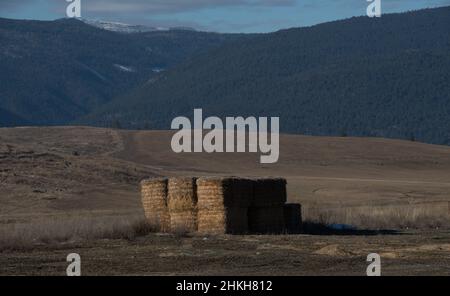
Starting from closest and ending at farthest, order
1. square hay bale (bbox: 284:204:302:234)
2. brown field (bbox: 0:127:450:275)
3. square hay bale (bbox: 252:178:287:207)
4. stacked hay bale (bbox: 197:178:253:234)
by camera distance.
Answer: brown field (bbox: 0:127:450:275), stacked hay bale (bbox: 197:178:253:234), square hay bale (bbox: 252:178:287:207), square hay bale (bbox: 284:204:302:234)

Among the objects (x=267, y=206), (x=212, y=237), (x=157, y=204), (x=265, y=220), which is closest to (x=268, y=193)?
(x=267, y=206)

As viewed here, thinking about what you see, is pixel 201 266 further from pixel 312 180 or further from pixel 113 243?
pixel 312 180

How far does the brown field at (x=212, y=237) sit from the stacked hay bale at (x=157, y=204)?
21.9 inches

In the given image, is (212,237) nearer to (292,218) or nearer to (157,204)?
(157,204)

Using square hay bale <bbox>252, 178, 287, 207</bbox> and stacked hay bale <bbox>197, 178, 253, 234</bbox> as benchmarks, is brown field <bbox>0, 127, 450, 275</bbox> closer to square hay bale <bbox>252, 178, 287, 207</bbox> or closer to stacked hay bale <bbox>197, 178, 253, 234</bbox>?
stacked hay bale <bbox>197, 178, 253, 234</bbox>

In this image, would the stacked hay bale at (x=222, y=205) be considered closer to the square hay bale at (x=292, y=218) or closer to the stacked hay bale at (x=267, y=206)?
the stacked hay bale at (x=267, y=206)

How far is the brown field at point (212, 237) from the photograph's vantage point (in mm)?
20953

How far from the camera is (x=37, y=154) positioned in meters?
56.2

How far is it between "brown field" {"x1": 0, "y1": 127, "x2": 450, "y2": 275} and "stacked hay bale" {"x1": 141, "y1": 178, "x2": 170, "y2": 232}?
1.83 ft

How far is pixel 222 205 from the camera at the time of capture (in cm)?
2734

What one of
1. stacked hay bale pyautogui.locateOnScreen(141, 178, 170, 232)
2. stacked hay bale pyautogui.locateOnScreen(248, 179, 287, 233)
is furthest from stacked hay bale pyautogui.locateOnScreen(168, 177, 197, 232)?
stacked hay bale pyautogui.locateOnScreen(248, 179, 287, 233)

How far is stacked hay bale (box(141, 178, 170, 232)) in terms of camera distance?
92.6ft

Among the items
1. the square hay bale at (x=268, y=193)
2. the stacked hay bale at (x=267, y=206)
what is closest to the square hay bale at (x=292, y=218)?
the stacked hay bale at (x=267, y=206)
